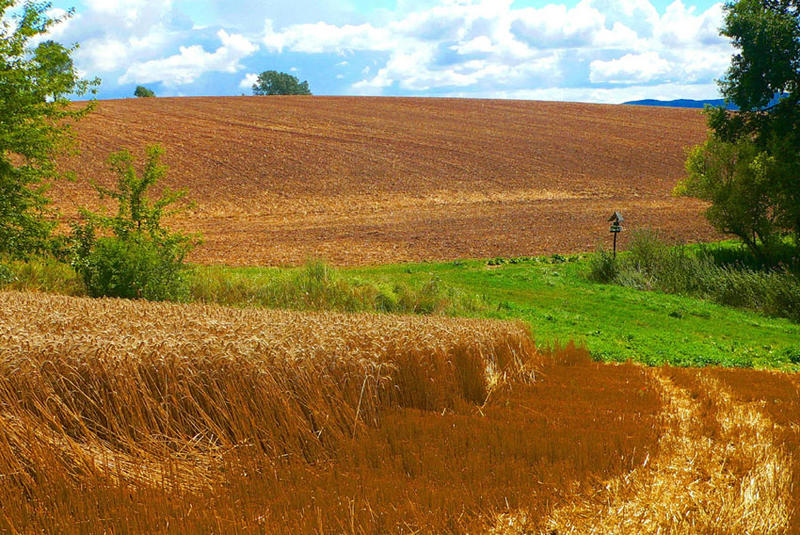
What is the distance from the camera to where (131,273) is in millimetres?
13141

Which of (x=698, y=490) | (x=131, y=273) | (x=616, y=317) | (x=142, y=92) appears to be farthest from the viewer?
(x=142, y=92)

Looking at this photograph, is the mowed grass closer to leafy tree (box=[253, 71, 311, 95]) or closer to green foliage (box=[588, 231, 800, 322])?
green foliage (box=[588, 231, 800, 322])

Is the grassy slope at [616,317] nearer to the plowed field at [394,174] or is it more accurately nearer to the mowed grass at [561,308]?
the mowed grass at [561,308]

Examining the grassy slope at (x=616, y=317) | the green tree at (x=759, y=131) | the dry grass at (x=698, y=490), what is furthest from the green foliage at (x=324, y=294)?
the green tree at (x=759, y=131)

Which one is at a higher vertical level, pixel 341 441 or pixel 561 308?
pixel 341 441

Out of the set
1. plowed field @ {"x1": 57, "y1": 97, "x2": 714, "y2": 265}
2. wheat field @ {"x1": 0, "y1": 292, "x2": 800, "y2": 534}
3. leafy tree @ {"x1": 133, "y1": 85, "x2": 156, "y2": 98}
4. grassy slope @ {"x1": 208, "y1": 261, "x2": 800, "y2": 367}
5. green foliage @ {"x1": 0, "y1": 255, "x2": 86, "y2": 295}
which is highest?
leafy tree @ {"x1": 133, "y1": 85, "x2": 156, "y2": 98}

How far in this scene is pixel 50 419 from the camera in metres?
5.26

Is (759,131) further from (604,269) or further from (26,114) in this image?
(26,114)

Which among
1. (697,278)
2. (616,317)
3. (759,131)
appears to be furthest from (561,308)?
(759,131)

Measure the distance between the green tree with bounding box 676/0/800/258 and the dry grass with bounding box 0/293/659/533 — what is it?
20.6 meters

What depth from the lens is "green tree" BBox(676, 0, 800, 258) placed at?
23.4 meters

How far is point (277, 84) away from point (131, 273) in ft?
355

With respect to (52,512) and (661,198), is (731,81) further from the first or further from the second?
(52,512)

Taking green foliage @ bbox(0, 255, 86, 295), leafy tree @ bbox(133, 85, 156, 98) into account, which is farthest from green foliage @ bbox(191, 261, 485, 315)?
leafy tree @ bbox(133, 85, 156, 98)
